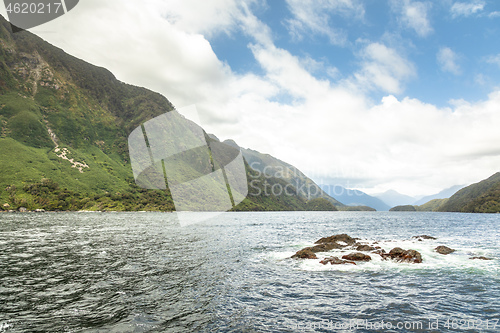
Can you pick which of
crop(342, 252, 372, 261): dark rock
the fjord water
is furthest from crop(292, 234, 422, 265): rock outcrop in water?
the fjord water

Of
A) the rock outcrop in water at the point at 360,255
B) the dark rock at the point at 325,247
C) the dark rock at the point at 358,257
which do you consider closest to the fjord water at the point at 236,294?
the dark rock at the point at 358,257

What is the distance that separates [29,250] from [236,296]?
37168 millimetres

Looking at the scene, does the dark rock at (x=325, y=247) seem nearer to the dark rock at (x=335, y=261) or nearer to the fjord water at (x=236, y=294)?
the dark rock at (x=335, y=261)

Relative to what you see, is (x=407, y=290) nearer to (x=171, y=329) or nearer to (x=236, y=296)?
(x=236, y=296)

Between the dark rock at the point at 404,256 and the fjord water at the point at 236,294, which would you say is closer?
the fjord water at the point at 236,294

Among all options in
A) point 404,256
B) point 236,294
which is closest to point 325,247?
point 404,256

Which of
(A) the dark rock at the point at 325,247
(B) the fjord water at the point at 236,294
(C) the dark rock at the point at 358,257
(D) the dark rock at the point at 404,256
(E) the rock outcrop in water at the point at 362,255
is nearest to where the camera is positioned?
(B) the fjord water at the point at 236,294

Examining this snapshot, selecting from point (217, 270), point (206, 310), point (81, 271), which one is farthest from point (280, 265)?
point (81, 271)

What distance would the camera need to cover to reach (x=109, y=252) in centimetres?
3934

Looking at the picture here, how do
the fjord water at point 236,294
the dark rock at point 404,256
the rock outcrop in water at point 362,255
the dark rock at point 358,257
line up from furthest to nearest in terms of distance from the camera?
the dark rock at point 358,257 < the dark rock at point 404,256 < the rock outcrop in water at point 362,255 < the fjord water at point 236,294

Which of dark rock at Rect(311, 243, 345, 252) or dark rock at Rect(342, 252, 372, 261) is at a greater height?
dark rock at Rect(342, 252, 372, 261)

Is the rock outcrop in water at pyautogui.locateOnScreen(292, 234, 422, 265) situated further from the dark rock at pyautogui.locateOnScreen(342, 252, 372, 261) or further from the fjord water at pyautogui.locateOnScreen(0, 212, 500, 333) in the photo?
the fjord water at pyautogui.locateOnScreen(0, 212, 500, 333)

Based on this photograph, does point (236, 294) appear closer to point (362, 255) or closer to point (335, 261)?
point (335, 261)

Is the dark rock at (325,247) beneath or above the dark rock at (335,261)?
beneath
